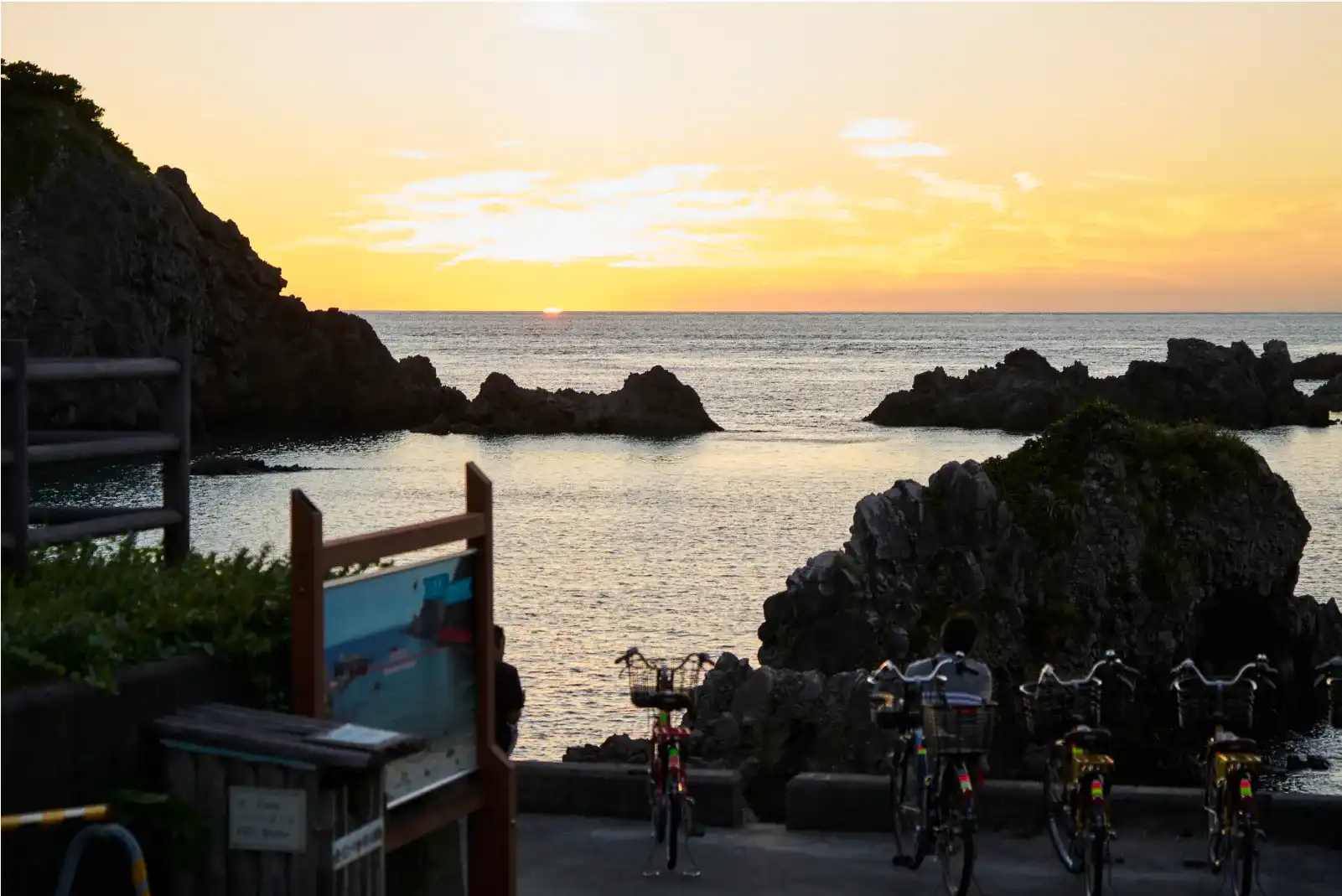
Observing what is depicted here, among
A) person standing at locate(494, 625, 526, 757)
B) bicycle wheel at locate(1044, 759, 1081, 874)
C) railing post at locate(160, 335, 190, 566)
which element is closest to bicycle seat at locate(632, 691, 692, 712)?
person standing at locate(494, 625, 526, 757)

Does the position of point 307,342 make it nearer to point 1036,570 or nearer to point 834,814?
point 1036,570

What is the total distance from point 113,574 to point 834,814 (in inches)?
232

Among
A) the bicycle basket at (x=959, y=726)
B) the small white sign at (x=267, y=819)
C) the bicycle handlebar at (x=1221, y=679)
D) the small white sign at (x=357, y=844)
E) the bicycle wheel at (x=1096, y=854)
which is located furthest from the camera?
→ the bicycle handlebar at (x=1221, y=679)

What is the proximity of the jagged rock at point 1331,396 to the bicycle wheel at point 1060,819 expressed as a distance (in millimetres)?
115894

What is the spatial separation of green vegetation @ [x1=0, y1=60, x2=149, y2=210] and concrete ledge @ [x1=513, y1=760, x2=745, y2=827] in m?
70.5

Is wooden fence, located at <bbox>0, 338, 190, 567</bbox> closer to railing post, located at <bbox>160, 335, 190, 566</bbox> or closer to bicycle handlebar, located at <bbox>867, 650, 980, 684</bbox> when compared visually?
railing post, located at <bbox>160, 335, 190, 566</bbox>

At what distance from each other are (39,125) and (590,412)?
36208 mm

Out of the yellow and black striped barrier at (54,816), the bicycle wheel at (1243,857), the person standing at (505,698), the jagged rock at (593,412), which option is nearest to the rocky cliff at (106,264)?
the jagged rock at (593,412)

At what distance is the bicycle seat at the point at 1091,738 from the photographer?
31.7 ft

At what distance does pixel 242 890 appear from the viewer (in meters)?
6.04

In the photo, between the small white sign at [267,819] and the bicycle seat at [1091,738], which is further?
the bicycle seat at [1091,738]

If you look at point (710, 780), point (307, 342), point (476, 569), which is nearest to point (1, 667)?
point (476, 569)

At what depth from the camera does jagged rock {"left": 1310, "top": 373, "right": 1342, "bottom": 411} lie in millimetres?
118250

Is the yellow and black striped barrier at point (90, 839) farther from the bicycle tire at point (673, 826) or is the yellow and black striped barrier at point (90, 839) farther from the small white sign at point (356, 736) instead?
the bicycle tire at point (673, 826)
